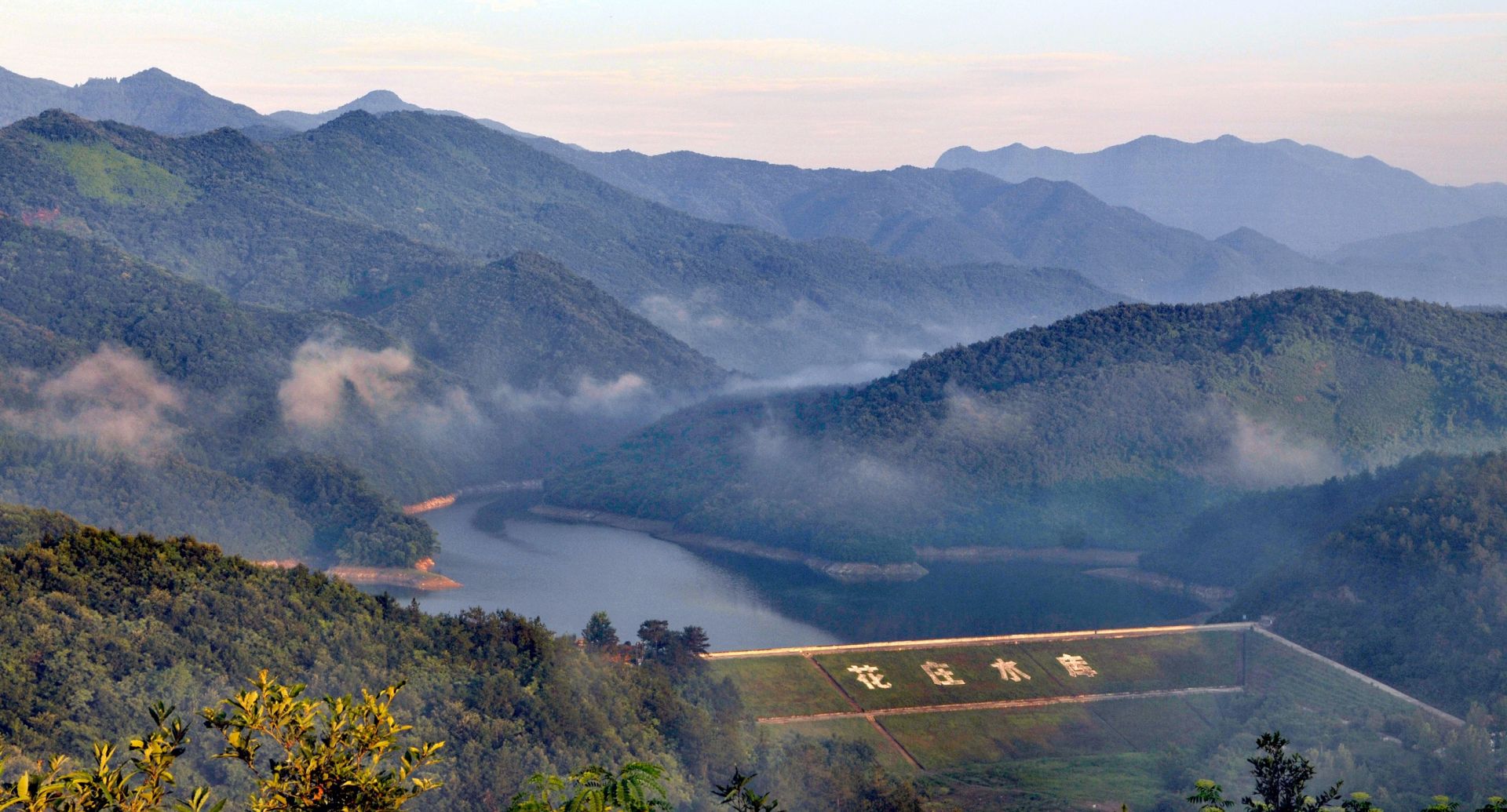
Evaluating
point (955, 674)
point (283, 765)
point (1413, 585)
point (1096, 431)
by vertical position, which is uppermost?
point (1096, 431)

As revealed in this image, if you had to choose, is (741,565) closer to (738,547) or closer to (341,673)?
(738,547)

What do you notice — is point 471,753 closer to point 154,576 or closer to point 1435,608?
point 154,576

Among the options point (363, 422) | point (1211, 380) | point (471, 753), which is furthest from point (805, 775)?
point (363, 422)

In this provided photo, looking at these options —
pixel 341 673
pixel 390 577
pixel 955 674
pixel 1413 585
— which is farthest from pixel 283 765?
pixel 390 577

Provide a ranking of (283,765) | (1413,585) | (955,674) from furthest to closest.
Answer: (1413,585) → (955,674) → (283,765)

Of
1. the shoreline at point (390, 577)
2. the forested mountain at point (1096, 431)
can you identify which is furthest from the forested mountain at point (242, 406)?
the forested mountain at point (1096, 431)

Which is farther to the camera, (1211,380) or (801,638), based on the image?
(1211,380)

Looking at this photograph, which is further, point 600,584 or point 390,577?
point 390,577

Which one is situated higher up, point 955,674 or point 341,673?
point 955,674
